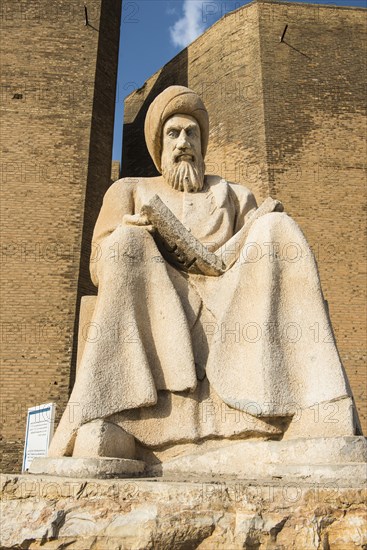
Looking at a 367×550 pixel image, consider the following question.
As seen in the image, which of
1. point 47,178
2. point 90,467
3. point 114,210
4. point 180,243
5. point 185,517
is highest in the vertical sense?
point 47,178

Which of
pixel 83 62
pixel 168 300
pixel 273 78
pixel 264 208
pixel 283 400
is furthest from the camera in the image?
pixel 273 78

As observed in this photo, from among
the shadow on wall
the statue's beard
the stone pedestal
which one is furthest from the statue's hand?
the shadow on wall

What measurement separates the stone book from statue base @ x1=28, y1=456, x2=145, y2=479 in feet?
3.23

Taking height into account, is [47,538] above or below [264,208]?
below

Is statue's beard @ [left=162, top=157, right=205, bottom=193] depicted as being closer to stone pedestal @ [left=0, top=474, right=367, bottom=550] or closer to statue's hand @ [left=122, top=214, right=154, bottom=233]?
statue's hand @ [left=122, top=214, right=154, bottom=233]

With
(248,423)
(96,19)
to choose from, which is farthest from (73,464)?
(96,19)

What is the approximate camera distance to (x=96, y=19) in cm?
1551

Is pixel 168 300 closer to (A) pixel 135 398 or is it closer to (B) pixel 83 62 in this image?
(A) pixel 135 398

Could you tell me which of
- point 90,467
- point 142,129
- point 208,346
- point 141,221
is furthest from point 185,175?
point 142,129

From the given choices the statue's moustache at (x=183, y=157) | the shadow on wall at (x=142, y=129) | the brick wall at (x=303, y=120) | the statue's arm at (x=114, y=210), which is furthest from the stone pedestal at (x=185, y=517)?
the shadow on wall at (x=142, y=129)

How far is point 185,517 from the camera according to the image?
1.58 meters

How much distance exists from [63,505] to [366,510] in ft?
2.85

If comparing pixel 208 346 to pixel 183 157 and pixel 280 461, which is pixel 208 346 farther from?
pixel 183 157

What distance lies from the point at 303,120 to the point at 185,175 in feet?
45.5
